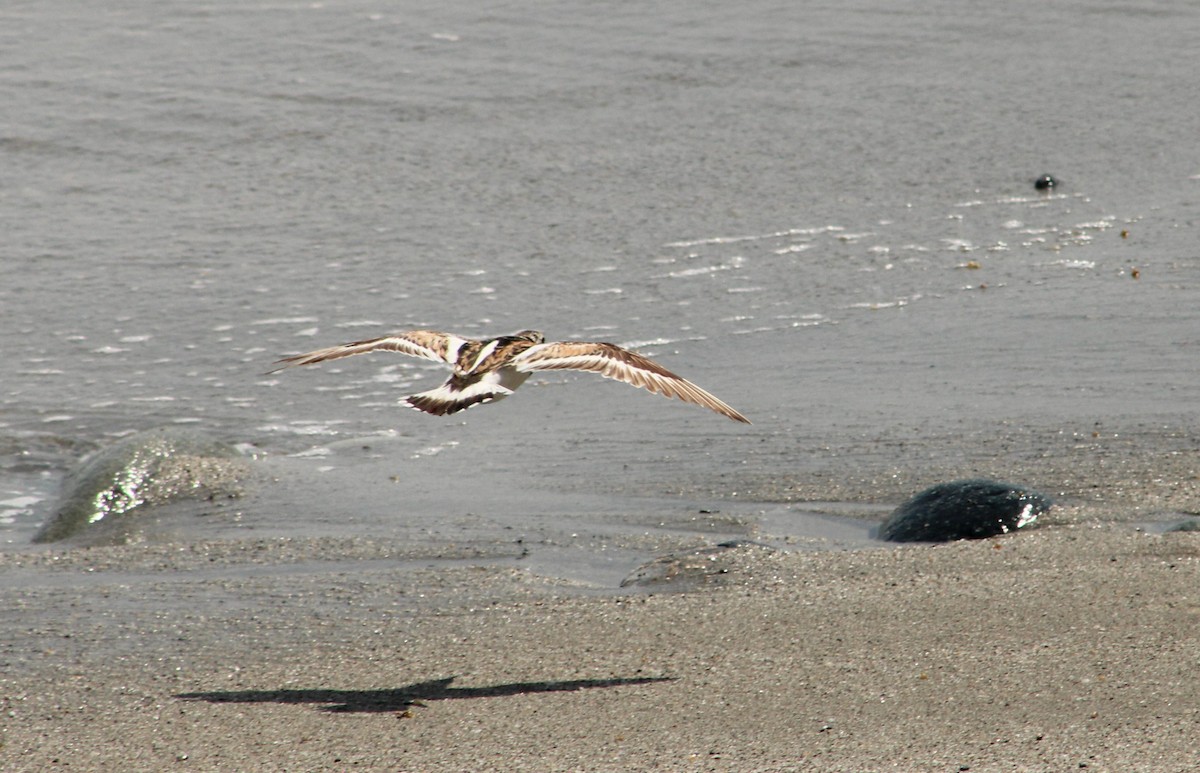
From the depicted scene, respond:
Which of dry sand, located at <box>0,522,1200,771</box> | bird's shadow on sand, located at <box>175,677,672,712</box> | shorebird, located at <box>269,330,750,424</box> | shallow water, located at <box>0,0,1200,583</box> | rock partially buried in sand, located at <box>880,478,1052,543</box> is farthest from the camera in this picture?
shallow water, located at <box>0,0,1200,583</box>

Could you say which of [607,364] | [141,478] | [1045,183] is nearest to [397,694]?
[607,364]

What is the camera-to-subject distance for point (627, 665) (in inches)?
177

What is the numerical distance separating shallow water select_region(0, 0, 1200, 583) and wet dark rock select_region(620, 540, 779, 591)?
0.83 ft

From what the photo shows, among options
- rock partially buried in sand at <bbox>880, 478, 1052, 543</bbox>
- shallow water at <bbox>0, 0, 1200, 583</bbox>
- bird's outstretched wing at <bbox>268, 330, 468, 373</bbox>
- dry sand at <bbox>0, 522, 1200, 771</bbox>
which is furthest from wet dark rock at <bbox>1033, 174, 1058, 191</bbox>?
bird's outstretched wing at <bbox>268, 330, 468, 373</bbox>

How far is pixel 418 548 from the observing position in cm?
575

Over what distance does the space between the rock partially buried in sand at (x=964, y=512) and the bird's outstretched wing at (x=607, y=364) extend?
2.86ft

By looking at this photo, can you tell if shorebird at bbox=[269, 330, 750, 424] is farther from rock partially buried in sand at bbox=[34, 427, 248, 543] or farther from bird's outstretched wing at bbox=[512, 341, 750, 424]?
rock partially buried in sand at bbox=[34, 427, 248, 543]

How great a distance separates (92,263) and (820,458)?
504cm

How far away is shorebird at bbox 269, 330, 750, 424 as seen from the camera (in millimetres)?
5055

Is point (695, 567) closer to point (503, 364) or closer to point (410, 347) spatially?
point (503, 364)

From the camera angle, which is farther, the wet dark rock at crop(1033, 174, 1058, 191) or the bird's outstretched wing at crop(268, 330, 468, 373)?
the wet dark rock at crop(1033, 174, 1058, 191)

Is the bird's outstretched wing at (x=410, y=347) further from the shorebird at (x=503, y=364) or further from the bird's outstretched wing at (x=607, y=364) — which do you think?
the bird's outstretched wing at (x=607, y=364)

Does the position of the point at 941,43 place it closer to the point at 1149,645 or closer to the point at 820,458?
the point at 820,458

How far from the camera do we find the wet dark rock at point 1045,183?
1059cm
